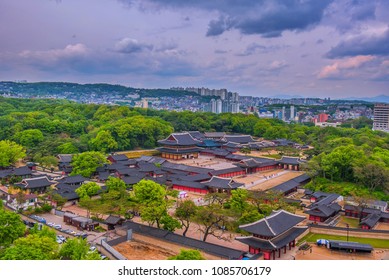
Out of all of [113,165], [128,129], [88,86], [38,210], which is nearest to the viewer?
[38,210]

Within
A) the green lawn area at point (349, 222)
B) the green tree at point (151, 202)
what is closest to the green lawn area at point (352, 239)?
the green lawn area at point (349, 222)

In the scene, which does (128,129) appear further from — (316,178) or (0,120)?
(316,178)

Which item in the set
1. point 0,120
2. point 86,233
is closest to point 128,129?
point 0,120

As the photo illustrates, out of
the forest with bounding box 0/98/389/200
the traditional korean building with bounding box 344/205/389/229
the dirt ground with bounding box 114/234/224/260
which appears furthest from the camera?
the forest with bounding box 0/98/389/200

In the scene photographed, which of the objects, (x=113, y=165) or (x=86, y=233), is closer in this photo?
(x=86, y=233)

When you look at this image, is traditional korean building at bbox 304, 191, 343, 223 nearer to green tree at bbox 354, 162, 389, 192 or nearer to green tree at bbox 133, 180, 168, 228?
green tree at bbox 354, 162, 389, 192

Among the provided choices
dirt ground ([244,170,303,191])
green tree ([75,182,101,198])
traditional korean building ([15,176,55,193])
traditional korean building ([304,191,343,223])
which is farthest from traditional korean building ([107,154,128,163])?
traditional korean building ([304,191,343,223])

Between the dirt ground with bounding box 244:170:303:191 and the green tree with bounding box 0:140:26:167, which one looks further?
the green tree with bounding box 0:140:26:167
